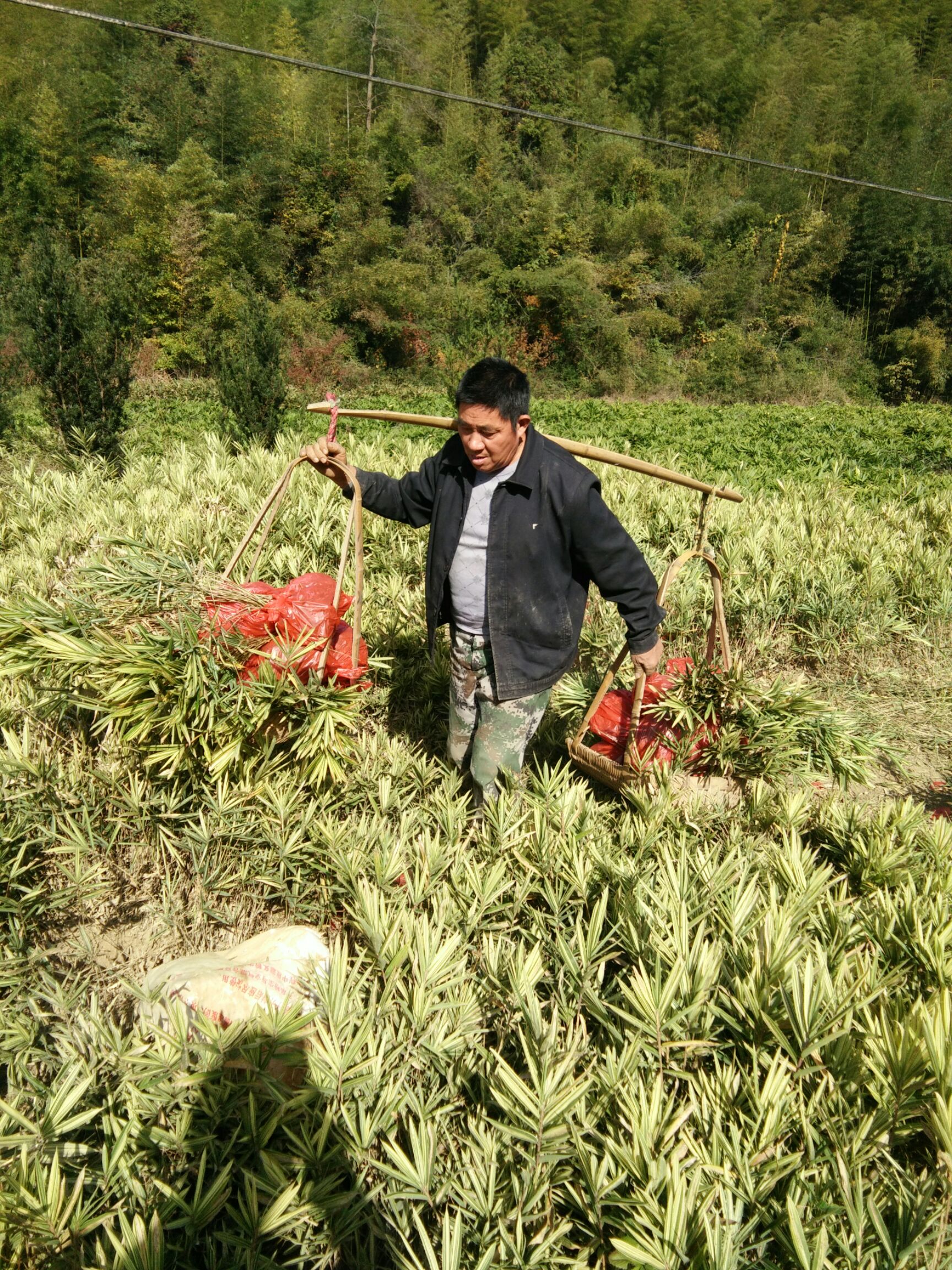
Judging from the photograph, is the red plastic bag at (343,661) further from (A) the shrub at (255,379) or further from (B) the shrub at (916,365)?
(B) the shrub at (916,365)

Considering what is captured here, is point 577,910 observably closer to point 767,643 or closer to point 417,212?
point 767,643

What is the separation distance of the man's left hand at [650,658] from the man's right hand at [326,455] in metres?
1.19

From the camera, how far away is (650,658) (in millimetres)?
2590

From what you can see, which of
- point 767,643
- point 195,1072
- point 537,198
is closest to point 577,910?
point 195,1072

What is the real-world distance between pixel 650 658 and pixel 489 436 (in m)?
0.93

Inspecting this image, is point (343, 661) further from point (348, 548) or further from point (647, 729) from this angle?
point (647, 729)

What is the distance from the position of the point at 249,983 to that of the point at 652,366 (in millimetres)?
26585

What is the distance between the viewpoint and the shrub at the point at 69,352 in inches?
283

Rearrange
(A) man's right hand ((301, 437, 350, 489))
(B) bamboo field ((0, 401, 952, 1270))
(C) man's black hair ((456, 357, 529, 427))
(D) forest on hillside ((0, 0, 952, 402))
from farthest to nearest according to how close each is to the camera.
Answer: (D) forest on hillside ((0, 0, 952, 402)) < (A) man's right hand ((301, 437, 350, 489)) < (C) man's black hair ((456, 357, 529, 427)) < (B) bamboo field ((0, 401, 952, 1270))

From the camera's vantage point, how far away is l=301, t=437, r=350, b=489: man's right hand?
2.62m

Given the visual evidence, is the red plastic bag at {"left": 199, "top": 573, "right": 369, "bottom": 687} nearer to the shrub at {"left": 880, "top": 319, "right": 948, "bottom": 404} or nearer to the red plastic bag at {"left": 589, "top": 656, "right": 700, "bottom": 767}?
the red plastic bag at {"left": 589, "top": 656, "right": 700, "bottom": 767}

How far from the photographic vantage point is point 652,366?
25.7 m

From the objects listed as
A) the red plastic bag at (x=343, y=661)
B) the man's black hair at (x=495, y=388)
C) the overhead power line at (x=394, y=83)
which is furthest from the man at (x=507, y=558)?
the overhead power line at (x=394, y=83)

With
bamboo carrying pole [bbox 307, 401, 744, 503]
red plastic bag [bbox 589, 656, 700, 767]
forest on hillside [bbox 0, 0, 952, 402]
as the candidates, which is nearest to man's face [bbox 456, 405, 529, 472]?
bamboo carrying pole [bbox 307, 401, 744, 503]
